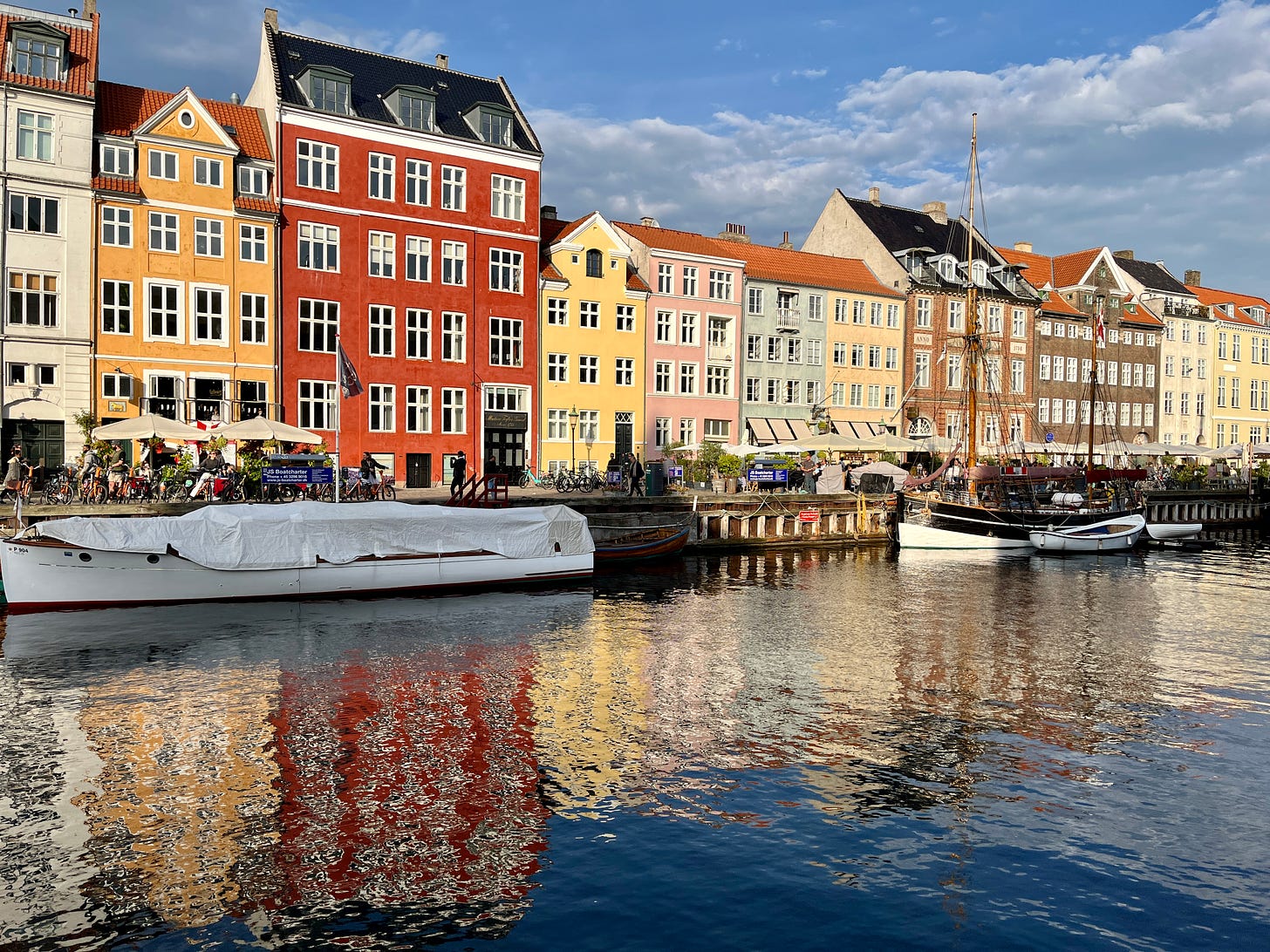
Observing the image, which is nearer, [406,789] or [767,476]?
[406,789]

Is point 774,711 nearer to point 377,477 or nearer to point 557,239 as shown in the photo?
point 377,477

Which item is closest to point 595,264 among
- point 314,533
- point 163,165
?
point 163,165

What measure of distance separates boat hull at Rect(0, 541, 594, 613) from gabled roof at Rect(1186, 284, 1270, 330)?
3422 inches

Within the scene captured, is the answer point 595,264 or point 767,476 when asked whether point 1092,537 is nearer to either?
point 767,476

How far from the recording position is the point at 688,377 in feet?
208

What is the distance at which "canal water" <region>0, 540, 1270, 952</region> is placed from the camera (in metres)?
10.1

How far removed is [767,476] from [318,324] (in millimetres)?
23011

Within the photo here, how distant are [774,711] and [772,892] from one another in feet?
23.5

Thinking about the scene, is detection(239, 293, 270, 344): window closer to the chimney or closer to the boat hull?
the boat hull

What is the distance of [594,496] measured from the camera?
43.0 m

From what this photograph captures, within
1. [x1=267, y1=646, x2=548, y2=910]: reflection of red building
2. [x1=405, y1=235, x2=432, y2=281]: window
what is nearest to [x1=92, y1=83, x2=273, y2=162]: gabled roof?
[x1=405, y1=235, x2=432, y2=281]: window

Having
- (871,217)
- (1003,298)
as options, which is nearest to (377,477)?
(871,217)

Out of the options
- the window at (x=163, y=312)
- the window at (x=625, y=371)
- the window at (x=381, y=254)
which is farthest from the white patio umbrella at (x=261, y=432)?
the window at (x=625, y=371)

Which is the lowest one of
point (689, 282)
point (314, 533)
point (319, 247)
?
point (314, 533)
